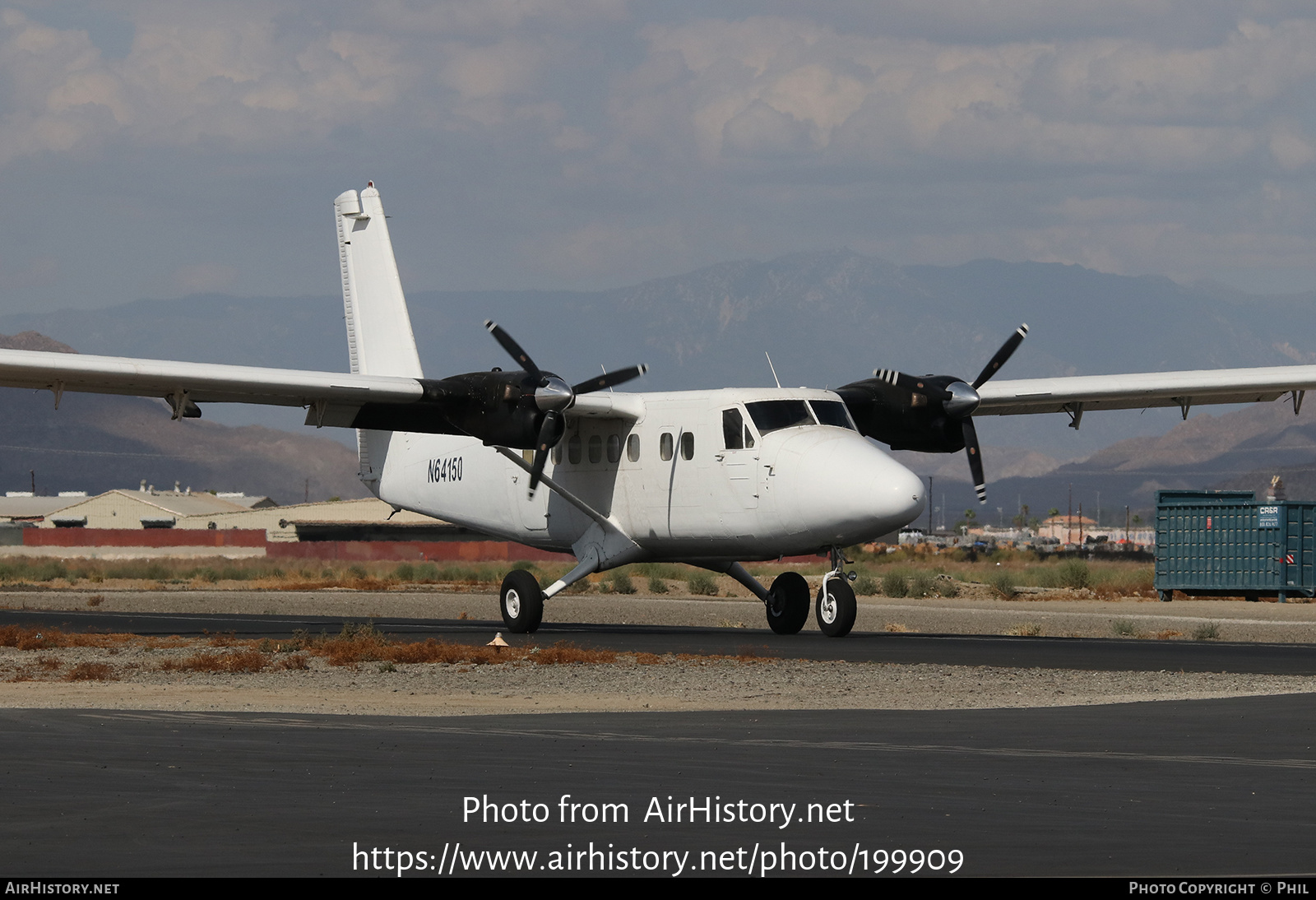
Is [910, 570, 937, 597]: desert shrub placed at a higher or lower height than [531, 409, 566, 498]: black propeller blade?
lower

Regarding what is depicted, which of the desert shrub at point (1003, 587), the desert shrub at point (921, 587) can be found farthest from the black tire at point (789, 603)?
the desert shrub at point (921, 587)

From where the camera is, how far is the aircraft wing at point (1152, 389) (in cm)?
3133

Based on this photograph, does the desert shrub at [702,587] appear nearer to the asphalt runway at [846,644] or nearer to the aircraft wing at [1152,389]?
the asphalt runway at [846,644]

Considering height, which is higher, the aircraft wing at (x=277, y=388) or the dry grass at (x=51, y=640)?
the aircraft wing at (x=277, y=388)

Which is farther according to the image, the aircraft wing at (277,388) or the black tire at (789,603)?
the black tire at (789,603)

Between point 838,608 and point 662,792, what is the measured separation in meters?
16.9

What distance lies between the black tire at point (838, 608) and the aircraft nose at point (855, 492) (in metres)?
0.75

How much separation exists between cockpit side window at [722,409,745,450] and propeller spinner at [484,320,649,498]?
1598mm

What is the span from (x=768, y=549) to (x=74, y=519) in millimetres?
128242

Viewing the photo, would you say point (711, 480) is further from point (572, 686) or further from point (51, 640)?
point (51, 640)

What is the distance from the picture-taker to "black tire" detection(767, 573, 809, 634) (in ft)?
95.9

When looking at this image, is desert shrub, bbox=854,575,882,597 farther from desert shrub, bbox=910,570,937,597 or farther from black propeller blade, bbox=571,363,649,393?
black propeller blade, bbox=571,363,649,393

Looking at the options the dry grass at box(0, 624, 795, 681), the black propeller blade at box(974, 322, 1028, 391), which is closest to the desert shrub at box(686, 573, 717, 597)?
the black propeller blade at box(974, 322, 1028, 391)

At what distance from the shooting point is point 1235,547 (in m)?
52.5
